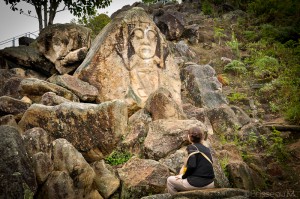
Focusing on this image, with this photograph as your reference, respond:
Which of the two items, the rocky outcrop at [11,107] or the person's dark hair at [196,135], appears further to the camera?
the rocky outcrop at [11,107]

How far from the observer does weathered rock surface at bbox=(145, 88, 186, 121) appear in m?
10.6

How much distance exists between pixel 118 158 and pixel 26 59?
26.2 ft

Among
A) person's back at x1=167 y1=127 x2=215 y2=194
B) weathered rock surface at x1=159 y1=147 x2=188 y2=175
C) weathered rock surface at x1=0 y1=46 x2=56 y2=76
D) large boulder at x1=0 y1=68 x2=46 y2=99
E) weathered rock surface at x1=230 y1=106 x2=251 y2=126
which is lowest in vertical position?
weathered rock surface at x1=159 y1=147 x2=188 y2=175

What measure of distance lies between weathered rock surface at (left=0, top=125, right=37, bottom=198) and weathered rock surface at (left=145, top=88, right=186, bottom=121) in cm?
552

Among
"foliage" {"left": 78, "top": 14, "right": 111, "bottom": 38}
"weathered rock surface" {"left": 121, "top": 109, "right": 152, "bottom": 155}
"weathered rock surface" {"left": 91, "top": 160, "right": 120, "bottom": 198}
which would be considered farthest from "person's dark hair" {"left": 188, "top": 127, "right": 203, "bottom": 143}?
"foliage" {"left": 78, "top": 14, "right": 111, "bottom": 38}

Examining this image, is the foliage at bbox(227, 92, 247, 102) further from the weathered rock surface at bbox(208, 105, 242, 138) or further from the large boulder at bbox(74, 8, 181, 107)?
the large boulder at bbox(74, 8, 181, 107)

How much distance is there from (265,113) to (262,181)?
231 inches

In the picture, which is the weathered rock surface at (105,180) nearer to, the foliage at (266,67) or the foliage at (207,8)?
the foliage at (266,67)

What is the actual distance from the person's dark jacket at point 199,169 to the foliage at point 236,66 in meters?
12.8

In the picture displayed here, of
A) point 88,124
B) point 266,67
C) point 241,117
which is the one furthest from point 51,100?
point 266,67

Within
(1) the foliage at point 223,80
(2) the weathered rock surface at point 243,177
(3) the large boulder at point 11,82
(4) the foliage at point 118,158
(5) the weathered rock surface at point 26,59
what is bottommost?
(2) the weathered rock surface at point 243,177

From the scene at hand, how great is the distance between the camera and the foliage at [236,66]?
1773cm

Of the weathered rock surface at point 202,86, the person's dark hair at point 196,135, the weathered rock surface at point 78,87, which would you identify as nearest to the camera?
the person's dark hair at point 196,135

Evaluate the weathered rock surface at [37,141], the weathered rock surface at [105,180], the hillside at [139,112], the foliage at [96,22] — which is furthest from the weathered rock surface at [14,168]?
the foliage at [96,22]
